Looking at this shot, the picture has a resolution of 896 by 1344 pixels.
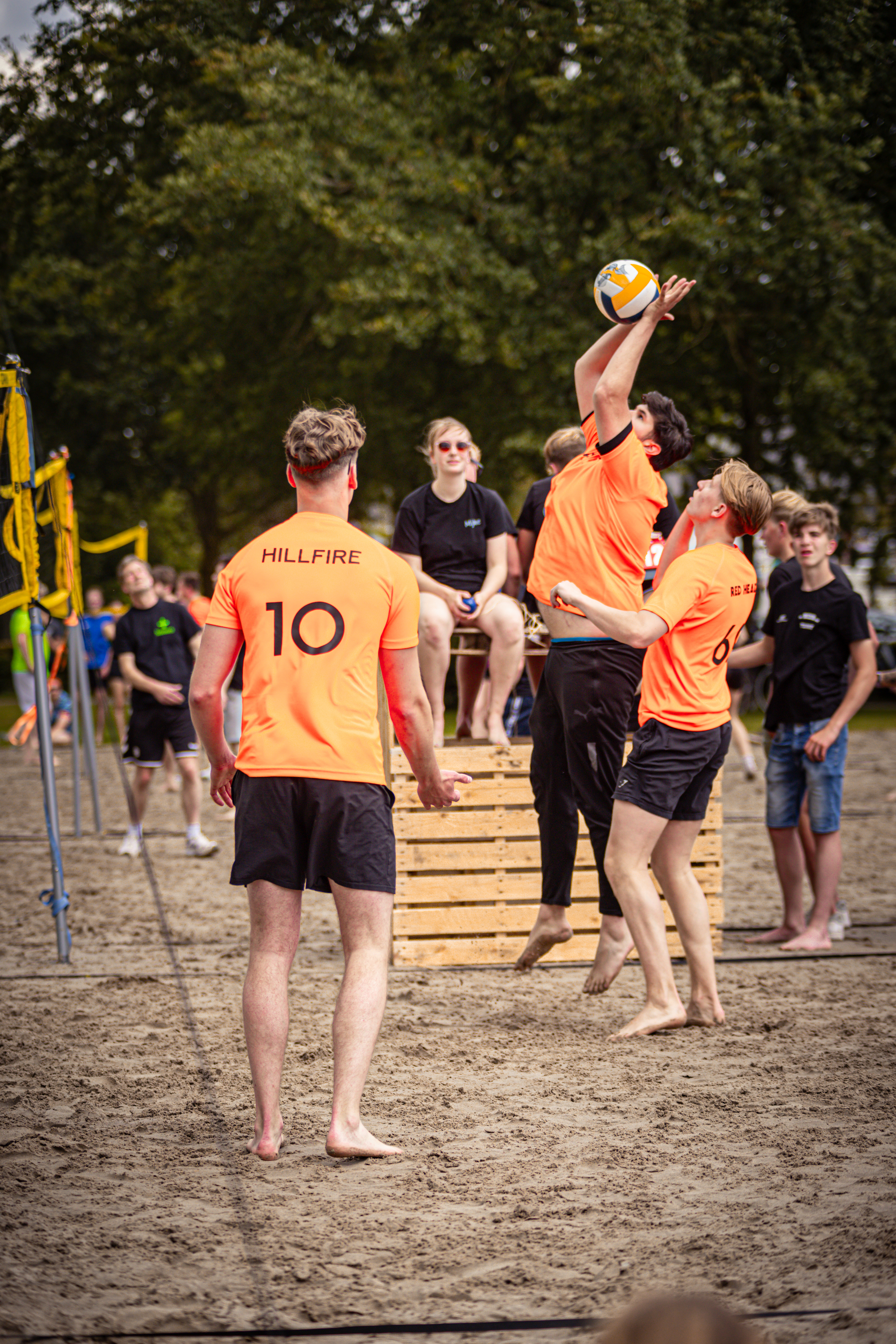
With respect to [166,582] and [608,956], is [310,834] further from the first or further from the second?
[166,582]

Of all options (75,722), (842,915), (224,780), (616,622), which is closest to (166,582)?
(75,722)

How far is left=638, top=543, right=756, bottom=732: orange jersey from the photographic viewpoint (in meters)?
4.90

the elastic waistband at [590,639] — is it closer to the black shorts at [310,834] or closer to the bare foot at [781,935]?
the black shorts at [310,834]

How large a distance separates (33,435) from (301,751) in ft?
13.4

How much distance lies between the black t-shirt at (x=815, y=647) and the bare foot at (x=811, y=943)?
1.13 meters

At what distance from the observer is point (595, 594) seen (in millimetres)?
5148

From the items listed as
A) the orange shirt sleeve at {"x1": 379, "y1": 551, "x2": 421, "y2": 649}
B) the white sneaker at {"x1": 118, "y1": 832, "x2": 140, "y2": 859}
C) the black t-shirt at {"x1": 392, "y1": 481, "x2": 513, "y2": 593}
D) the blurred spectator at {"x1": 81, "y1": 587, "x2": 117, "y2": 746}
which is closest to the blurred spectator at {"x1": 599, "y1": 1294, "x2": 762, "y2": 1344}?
the orange shirt sleeve at {"x1": 379, "y1": 551, "x2": 421, "y2": 649}

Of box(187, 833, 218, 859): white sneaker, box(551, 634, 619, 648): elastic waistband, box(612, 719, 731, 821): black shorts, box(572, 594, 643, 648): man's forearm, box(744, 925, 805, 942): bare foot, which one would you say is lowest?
box(187, 833, 218, 859): white sneaker

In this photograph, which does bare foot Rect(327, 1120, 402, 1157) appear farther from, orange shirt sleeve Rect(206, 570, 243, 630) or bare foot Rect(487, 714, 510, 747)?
bare foot Rect(487, 714, 510, 747)

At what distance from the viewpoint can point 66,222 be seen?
25.1 m

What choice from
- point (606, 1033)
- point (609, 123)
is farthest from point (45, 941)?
point (609, 123)

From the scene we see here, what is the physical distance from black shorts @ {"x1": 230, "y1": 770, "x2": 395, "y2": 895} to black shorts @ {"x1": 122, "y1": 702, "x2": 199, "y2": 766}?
20.1 feet

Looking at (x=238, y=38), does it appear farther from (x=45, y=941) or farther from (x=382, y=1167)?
(x=382, y=1167)

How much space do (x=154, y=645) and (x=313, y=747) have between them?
6565 millimetres
